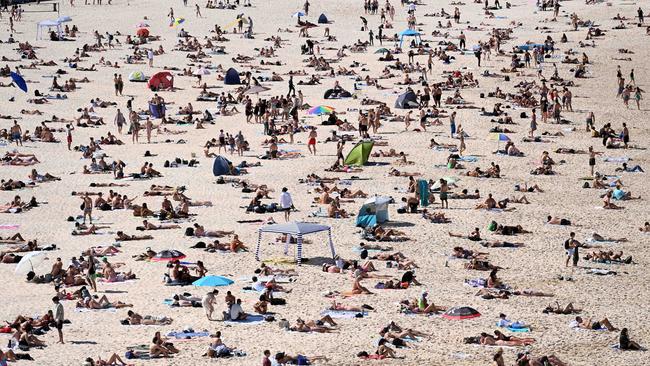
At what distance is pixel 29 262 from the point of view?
29641 millimetres

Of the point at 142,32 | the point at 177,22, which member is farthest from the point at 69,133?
the point at 177,22

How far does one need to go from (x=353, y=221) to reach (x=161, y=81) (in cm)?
2093

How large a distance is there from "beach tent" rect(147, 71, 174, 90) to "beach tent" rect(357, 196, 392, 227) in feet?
69.3

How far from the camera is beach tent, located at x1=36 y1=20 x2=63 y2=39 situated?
6381cm

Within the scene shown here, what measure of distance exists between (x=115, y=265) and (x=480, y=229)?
32.1 ft

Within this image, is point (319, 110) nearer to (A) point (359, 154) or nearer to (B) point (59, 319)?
(A) point (359, 154)

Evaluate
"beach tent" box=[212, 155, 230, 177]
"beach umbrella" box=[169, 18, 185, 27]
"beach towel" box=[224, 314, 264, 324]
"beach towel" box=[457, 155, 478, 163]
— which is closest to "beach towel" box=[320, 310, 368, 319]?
"beach towel" box=[224, 314, 264, 324]

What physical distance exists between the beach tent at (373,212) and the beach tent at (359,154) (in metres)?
6.94

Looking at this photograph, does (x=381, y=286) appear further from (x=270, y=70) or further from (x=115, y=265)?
(x=270, y=70)

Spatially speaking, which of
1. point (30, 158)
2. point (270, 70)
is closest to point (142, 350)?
point (30, 158)

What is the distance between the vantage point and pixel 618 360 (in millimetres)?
24812

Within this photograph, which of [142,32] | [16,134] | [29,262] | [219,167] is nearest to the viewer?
[29,262]

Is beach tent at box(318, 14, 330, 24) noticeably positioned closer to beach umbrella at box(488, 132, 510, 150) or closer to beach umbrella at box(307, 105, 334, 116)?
beach umbrella at box(307, 105, 334, 116)

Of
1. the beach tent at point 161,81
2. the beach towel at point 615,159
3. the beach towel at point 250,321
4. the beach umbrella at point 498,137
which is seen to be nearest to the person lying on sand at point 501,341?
the beach towel at point 250,321
